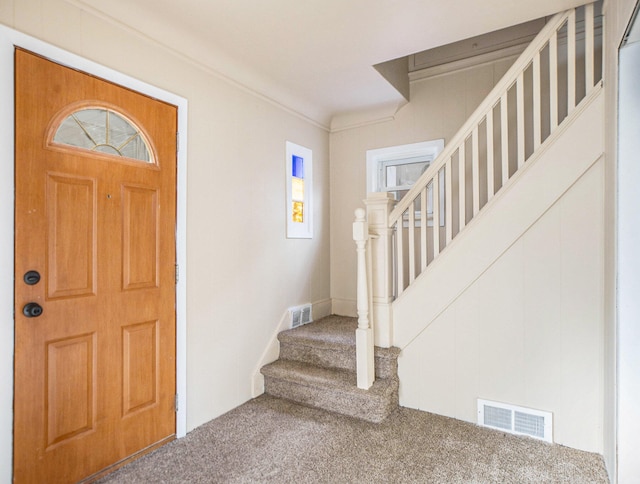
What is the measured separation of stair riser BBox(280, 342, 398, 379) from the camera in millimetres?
2705

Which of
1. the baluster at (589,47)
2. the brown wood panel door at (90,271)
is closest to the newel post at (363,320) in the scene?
the brown wood panel door at (90,271)

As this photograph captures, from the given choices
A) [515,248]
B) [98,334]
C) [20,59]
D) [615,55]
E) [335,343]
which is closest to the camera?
[20,59]

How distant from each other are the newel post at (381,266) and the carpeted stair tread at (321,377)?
0.31 m

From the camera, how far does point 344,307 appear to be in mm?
3963

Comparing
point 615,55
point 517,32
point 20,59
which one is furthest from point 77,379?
point 517,32

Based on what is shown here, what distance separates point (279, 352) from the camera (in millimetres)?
3189

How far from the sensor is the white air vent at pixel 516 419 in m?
2.26

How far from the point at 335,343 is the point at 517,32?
9.87 ft

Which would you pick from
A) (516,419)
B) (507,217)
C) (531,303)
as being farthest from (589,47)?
(516,419)

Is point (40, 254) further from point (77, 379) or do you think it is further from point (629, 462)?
point (629, 462)

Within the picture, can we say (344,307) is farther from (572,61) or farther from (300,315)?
(572,61)

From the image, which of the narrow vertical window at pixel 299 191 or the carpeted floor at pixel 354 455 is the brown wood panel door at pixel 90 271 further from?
the narrow vertical window at pixel 299 191

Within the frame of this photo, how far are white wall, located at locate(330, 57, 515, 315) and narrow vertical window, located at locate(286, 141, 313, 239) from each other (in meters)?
0.43

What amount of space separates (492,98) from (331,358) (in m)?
2.23
